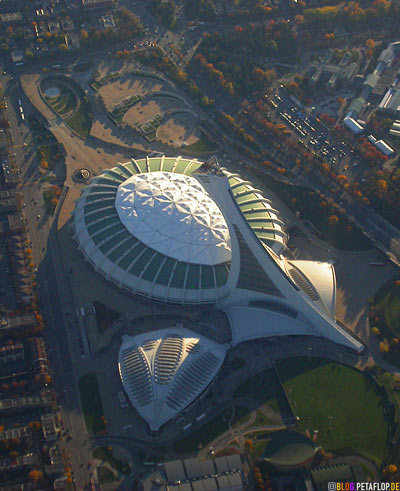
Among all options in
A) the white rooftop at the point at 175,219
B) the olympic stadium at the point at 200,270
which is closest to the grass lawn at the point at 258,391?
the olympic stadium at the point at 200,270

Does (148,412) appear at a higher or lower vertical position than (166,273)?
lower

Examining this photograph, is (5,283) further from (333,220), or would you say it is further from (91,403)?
(333,220)

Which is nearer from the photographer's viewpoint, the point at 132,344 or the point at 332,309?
the point at 132,344

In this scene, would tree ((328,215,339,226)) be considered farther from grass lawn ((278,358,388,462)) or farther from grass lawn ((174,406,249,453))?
grass lawn ((174,406,249,453))

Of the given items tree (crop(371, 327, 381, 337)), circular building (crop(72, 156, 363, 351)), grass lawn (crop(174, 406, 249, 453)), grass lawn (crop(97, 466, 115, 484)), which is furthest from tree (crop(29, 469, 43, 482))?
tree (crop(371, 327, 381, 337))

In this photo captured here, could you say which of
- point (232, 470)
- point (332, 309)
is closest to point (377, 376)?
point (332, 309)

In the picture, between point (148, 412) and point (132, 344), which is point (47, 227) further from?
point (148, 412)
